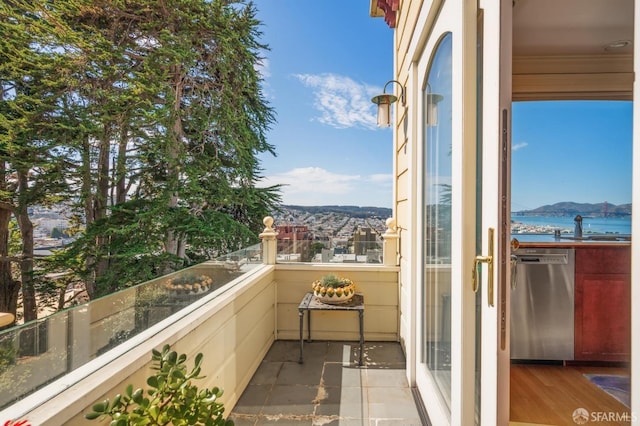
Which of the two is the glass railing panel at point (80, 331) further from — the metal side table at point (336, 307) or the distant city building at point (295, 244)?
the distant city building at point (295, 244)

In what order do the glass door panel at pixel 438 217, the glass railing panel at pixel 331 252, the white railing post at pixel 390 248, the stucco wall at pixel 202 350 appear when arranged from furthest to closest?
the glass railing panel at pixel 331 252
the white railing post at pixel 390 248
the glass door panel at pixel 438 217
the stucco wall at pixel 202 350

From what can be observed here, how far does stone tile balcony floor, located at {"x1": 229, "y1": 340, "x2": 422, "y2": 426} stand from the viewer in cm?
182

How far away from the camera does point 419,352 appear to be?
1949 millimetres

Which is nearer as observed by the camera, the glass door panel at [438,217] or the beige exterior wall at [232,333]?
the beige exterior wall at [232,333]

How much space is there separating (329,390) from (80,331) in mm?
1676

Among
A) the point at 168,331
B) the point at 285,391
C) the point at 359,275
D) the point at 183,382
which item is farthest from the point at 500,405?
the point at 359,275

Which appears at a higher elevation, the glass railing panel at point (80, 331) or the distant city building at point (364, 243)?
the distant city building at point (364, 243)

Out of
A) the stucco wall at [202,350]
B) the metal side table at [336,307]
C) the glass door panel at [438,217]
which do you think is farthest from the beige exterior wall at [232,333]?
the glass door panel at [438,217]

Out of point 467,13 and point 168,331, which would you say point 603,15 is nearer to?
point 467,13

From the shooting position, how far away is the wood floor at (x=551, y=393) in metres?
1.55

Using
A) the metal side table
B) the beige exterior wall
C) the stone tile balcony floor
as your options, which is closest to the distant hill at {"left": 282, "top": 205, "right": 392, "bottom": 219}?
the beige exterior wall

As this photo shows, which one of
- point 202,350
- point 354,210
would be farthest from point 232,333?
point 354,210

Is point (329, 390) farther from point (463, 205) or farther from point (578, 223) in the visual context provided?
point (578, 223)

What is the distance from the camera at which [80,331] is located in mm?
1058
